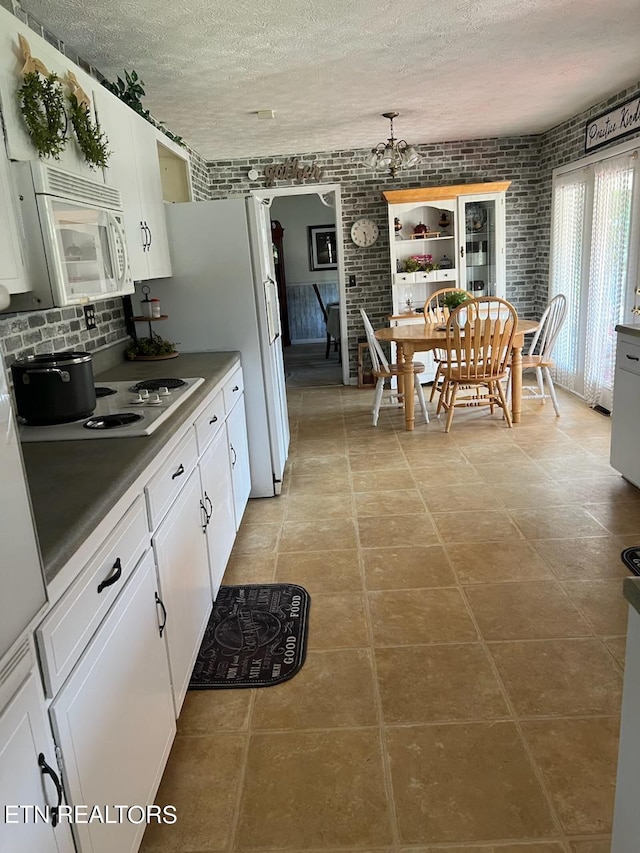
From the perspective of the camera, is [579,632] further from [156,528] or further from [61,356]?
[61,356]

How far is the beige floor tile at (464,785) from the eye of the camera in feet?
5.08

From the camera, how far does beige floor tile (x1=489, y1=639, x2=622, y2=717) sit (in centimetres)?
193

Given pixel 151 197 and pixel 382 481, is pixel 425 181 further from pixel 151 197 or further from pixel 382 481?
pixel 151 197

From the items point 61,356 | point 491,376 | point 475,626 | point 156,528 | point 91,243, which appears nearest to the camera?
point 156,528

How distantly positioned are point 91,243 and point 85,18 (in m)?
1.18

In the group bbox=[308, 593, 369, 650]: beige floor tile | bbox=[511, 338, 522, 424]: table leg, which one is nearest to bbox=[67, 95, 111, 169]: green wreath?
bbox=[308, 593, 369, 650]: beige floor tile

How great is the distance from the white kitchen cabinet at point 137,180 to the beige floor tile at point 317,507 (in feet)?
4.83

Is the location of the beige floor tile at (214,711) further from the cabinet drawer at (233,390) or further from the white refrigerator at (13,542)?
the cabinet drawer at (233,390)

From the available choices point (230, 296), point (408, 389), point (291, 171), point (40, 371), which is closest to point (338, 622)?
point (40, 371)

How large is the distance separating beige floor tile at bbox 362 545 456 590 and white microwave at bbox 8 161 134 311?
1630mm

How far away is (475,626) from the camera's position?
2.38m

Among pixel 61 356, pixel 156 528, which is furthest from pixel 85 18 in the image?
pixel 156 528

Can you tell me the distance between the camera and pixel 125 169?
2734 millimetres

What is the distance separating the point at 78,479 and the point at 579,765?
1532 millimetres
